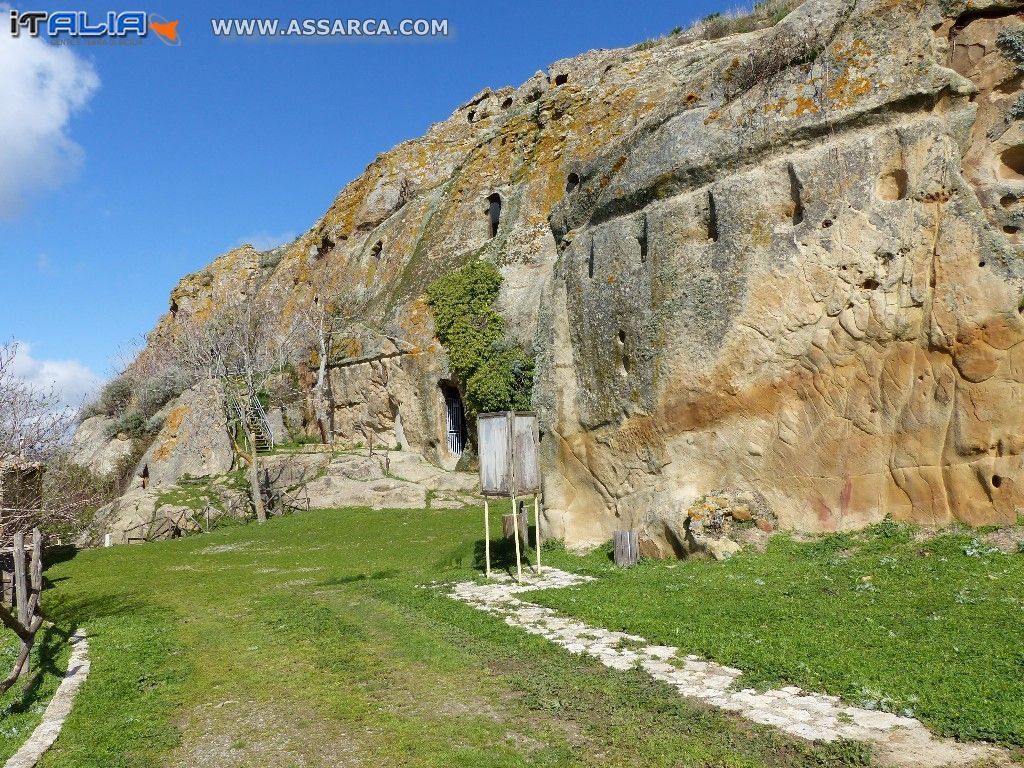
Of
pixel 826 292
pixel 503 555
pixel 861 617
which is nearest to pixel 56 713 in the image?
pixel 861 617

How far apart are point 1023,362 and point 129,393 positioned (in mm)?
52106

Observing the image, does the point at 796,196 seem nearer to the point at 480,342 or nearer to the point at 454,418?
the point at 480,342

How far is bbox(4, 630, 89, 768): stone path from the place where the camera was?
24.1ft

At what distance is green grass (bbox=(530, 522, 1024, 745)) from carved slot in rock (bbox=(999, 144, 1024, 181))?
247 inches

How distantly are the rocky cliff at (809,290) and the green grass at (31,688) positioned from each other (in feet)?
33.6

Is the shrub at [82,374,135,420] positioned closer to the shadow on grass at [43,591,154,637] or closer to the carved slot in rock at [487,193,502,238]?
the carved slot in rock at [487,193,502,238]

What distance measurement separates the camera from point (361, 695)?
845cm

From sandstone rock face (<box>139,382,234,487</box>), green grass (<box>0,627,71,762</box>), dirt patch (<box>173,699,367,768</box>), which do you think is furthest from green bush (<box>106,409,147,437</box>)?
dirt patch (<box>173,699,367,768</box>)

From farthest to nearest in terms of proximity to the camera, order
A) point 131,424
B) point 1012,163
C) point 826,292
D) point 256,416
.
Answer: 1. point 131,424
2. point 256,416
3. point 826,292
4. point 1012,163

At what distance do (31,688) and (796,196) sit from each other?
14.8 metres

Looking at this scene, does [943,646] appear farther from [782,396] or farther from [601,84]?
[601,84]

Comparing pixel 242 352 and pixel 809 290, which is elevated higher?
pixel 242 352

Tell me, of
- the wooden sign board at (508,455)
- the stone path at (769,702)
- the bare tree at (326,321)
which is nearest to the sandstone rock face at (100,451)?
the bare tree at (326,321)

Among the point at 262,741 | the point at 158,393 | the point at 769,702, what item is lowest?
the point at 262,741
